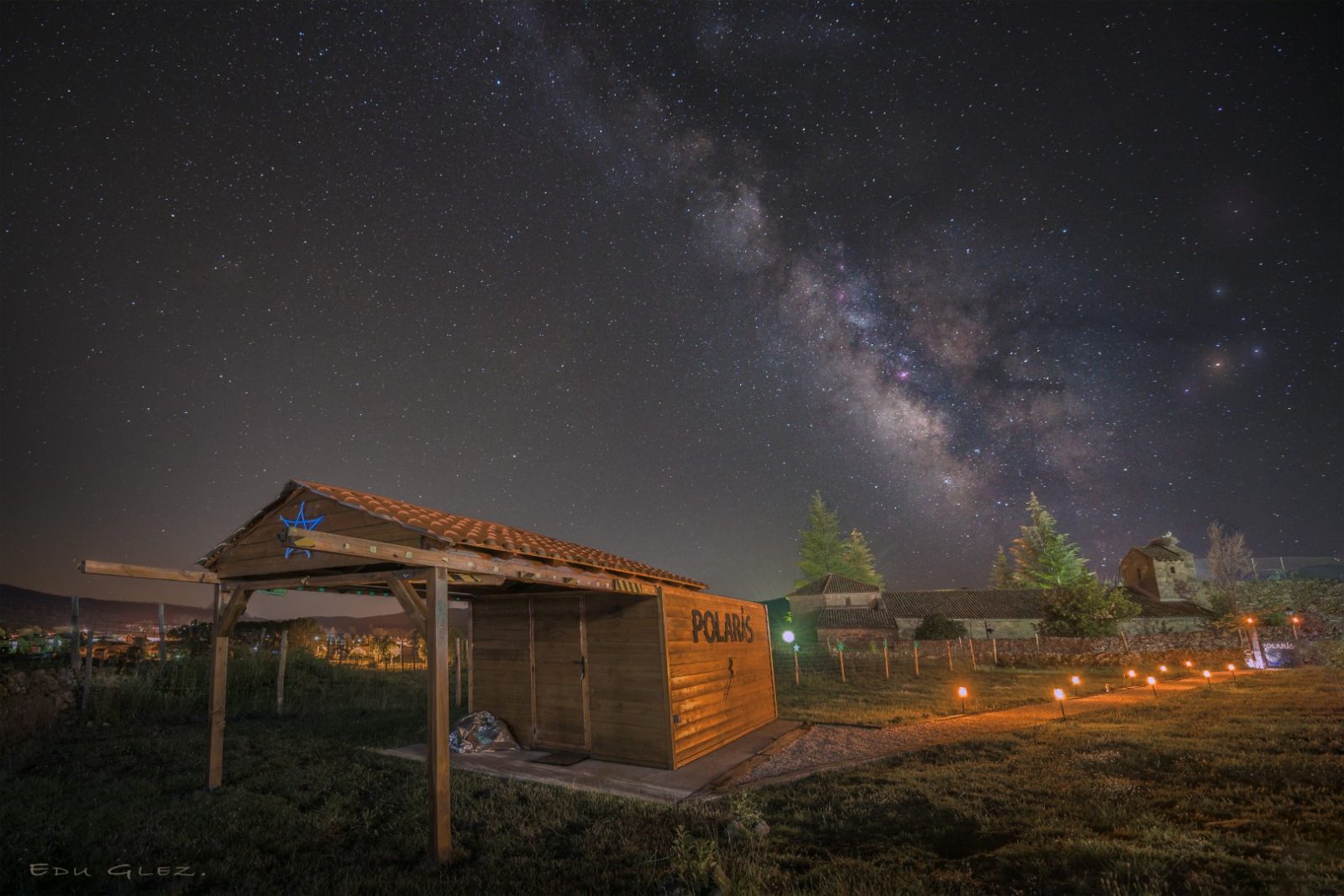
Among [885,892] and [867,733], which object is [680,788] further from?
[867,733]

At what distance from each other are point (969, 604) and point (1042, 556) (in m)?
13.5

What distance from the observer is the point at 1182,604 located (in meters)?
43.2

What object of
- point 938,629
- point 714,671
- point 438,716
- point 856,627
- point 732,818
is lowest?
point 856,627

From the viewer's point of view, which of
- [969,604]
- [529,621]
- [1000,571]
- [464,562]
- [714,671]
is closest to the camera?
[464,562]

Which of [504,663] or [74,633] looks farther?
[74,633]

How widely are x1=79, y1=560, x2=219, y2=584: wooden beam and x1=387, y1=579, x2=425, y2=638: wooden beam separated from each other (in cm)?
350

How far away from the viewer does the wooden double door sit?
10164mm

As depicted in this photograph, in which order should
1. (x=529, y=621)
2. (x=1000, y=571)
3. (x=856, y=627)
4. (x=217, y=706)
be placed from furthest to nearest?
(x=1000, y=571), (x=856, y=627), (x=529, y=621), (x=217, y=706)

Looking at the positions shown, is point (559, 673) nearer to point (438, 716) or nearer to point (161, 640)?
point (438, 716)

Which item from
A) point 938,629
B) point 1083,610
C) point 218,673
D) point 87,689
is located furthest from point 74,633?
point 1083,610

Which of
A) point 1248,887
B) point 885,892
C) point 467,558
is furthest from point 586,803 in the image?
point 1248,887

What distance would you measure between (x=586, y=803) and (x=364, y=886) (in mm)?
2727

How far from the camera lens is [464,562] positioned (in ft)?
21.1

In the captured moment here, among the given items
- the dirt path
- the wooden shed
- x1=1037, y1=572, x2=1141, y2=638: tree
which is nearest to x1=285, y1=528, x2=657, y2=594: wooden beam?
the wooden shed
